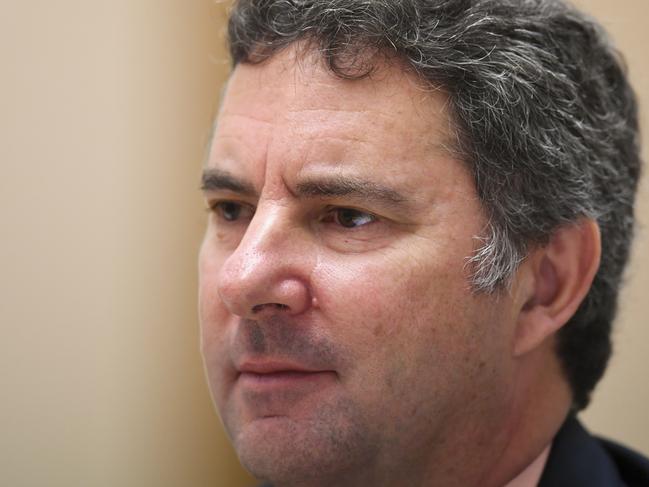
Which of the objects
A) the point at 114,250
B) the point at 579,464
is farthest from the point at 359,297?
the point at 114,250

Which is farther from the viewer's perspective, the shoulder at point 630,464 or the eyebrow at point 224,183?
the shoulder at point 630,464

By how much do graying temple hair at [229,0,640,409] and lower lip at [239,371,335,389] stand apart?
0.35 meters

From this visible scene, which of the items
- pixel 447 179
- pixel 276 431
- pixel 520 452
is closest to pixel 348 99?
pixel 447 179

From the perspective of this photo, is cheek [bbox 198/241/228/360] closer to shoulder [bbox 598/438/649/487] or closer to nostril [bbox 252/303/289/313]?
nostril [bbox 252/303/289/313]

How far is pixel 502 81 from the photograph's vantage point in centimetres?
154

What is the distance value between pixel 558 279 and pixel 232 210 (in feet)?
2.41

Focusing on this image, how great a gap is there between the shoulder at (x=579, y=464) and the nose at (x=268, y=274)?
2.26 feet

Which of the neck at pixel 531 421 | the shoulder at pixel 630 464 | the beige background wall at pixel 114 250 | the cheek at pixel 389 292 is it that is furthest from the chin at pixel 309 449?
the beige background wall at pixel 114 250

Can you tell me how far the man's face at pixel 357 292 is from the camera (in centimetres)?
142

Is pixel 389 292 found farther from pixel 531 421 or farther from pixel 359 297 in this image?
pixel 531 421

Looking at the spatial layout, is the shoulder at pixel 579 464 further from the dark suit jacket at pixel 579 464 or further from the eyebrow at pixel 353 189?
the eyebrow at pixel 353 189

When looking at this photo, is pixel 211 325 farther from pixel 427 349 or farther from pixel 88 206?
pixel 88 206

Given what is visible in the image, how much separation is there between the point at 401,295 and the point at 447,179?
0.25 meters

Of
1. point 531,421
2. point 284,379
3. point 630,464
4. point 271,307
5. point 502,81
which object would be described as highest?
point 502,81
